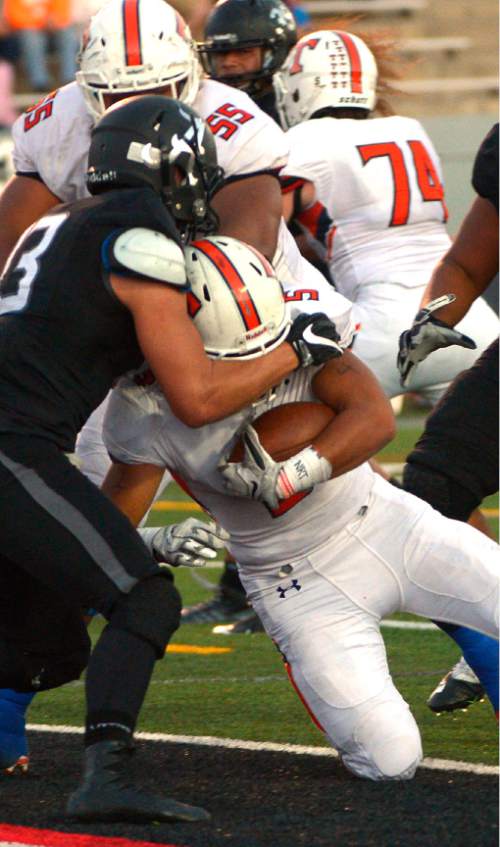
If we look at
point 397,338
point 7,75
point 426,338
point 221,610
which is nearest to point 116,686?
point 426,338

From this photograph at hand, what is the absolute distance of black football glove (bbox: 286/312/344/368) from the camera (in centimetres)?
323

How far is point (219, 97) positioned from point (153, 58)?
0.24 metres

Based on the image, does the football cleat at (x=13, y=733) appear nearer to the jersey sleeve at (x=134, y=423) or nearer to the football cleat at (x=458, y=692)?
the jersey sleeve at (x=134, y=423)

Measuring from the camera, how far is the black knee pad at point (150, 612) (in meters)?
3.02

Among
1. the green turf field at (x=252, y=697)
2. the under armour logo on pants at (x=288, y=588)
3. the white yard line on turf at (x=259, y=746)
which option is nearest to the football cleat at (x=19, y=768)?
the white yard line on turf at (x=259, y=746)

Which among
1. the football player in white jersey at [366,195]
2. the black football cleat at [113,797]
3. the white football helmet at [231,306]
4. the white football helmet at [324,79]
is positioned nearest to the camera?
the black football cleat at [113,797]

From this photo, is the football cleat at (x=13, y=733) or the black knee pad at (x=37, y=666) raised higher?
the black knee pad at (x=37, y=666)

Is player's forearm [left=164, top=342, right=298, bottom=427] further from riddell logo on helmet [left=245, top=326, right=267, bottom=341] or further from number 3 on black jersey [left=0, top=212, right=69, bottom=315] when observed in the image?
number 3 on black jersey [left=0, top=212, right=69, bottom=315]

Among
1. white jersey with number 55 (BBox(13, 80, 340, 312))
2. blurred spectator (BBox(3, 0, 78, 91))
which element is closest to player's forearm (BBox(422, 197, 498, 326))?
white jersey with number 55 (BBox(13, 80, 340, 312))

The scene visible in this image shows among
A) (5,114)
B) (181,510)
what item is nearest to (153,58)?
(181,510)

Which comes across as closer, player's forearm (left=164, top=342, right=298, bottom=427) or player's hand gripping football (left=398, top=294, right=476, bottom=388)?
player's forearm (left=164, top=342, right=298, bottom=427)

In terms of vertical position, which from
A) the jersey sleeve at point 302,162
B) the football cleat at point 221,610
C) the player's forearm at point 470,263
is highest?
the player's forearm at point 470,263

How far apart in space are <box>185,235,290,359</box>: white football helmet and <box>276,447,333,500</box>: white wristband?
22cm

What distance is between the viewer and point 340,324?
354 centimetres
